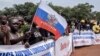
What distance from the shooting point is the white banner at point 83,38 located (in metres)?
22.5

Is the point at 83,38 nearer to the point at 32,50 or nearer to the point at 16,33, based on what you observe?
the point at 16,33

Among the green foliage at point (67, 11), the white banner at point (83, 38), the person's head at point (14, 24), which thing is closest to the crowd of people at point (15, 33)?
the person's head at point (14, 24)

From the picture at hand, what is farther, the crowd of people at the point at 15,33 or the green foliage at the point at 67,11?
the green foliage at the point at 67,11

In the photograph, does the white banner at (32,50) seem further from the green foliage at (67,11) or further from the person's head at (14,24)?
the green foliage at (67,11)

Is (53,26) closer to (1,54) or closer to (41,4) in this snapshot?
(41,4)

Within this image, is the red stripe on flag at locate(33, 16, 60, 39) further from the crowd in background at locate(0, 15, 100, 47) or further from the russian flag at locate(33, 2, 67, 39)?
the crowd in background at locate(0, 15, 100, 47)

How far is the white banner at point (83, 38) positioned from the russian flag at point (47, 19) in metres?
11.8

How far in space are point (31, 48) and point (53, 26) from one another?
1.77 meters

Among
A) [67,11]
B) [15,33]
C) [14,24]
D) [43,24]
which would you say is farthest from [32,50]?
[67,11]

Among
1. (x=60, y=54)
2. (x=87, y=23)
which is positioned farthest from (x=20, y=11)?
(x=60, y=54)

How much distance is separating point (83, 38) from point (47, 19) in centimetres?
1416

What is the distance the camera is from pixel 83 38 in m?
23.6

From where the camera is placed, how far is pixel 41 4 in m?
9.54

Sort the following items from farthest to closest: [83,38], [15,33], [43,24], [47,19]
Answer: [83,38] → [47,19] → [43,24] → [15,33]
